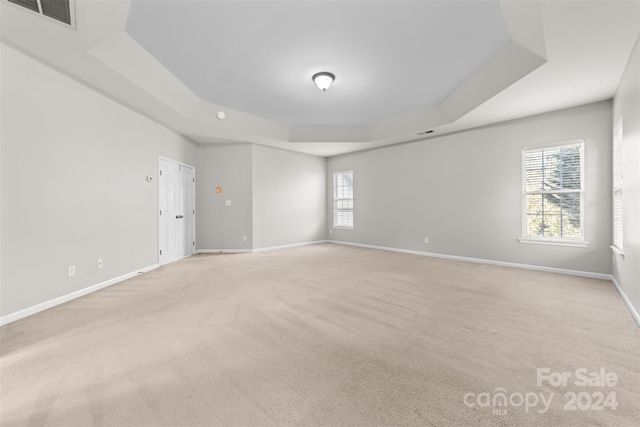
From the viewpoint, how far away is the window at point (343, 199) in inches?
314

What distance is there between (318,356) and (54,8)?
370 centimetres

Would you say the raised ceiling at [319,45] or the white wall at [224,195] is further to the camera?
the white wall at [224,195]

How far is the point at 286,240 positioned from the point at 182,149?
11.3 ft

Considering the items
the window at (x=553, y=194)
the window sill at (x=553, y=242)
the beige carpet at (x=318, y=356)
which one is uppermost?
the window at (x=553, y=194)

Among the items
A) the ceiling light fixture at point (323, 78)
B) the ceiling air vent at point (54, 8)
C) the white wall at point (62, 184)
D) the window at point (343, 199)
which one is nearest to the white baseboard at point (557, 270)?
the window at point (343, 199)

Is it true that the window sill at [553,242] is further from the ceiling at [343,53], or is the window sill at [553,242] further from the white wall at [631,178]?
the ceiling at [343,53]

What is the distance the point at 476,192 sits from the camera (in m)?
5.30

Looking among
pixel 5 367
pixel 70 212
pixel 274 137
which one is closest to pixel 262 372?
pixel 5 367

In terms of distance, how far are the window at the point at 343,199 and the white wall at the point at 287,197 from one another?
0.39 metres

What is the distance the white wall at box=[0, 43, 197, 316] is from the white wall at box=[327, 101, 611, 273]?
17.5ft

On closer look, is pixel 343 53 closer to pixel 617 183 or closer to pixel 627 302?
pixel 617 183

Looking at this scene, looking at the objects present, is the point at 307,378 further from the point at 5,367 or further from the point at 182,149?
the point at 182,149

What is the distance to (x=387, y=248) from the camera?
688 cm

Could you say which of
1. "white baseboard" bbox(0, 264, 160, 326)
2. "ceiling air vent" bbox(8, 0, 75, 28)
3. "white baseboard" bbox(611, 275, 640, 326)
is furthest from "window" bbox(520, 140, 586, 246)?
"white baseboard" bbox(0, 264, 160, 326)
